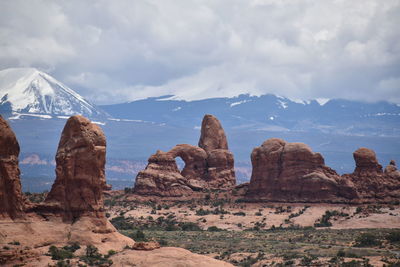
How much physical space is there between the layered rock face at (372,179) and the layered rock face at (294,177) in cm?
243

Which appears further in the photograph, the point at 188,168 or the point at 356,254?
the point at 188,168

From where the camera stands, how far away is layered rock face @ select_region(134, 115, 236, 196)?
97.4m

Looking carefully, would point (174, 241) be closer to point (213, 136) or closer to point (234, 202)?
point (234, 202)

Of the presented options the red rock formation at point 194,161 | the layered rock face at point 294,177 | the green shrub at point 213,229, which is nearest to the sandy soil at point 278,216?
the green shrub at point 213,229

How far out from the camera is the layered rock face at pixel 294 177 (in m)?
89.0

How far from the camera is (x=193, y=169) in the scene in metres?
105

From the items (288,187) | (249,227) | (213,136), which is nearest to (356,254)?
(249,227)

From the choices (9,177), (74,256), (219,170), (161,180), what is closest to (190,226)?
(161,180)

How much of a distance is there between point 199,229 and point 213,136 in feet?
109

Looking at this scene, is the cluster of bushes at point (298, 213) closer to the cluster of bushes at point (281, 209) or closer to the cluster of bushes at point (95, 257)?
the cluster of bushes at point (281, 209)

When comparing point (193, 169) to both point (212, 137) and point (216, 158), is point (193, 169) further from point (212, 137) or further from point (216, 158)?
point (212, 137)

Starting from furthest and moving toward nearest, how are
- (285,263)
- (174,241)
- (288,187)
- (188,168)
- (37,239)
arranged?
1. (188,168)
2. (288,187)
3. (174,241)
4. (285,263)
5. (37,239)

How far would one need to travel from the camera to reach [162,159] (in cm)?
9838

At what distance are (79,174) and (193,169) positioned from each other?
191 ft
